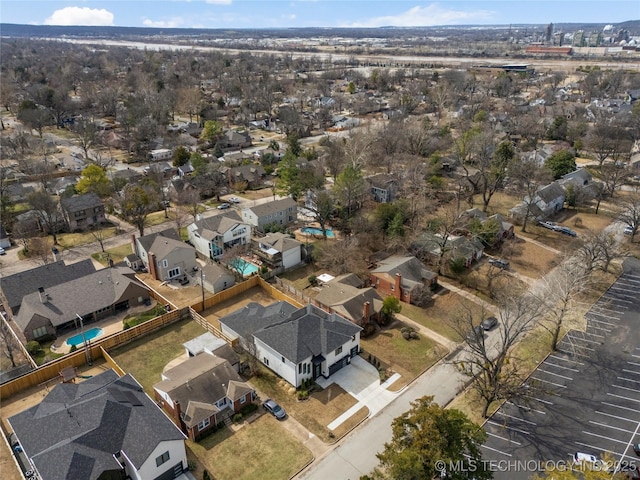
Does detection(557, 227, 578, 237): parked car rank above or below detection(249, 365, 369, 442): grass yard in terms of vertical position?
above

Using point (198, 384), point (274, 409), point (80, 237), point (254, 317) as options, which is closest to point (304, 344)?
point (274, 409)

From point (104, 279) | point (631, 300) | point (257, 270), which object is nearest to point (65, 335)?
point (104, 279)

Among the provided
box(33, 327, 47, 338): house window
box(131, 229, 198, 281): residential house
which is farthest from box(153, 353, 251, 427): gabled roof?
box(131, 229, 198, 281): residential house

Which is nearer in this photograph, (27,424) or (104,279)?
(27,424)

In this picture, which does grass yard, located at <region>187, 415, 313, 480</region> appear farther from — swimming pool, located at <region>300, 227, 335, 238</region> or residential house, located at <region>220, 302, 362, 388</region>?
swimming pool, located at <region>300, 227, 335, 238</region>

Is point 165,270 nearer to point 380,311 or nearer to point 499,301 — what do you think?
point 380,311

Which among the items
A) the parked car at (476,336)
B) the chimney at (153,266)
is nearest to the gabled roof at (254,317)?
the chimney at (153,266)

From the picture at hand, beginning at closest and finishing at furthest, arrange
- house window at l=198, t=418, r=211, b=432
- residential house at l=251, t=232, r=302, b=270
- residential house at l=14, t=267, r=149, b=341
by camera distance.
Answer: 1. house window at l=198, t=418, r=211, b=432
2. residential house at l=14, t=267, r=149, b=341
3. residential house at l=251, t=232, r=302, b=270
